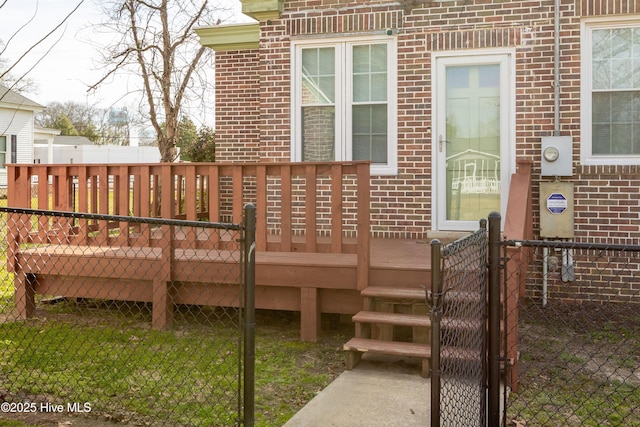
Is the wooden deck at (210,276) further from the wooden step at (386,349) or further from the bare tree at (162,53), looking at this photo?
the bare tree at (162,53)

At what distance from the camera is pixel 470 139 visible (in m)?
7.37

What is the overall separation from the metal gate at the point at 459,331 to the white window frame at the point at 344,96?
430 centimetres

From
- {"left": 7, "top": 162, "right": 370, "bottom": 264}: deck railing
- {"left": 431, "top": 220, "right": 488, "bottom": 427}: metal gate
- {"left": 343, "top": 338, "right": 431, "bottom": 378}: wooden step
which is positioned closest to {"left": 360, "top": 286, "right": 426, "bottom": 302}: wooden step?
{"left": 7, "top": 162, "right": 370, "bottom": 264}: deck railing

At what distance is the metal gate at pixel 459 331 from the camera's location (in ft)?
7.89

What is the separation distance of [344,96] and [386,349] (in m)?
3.86

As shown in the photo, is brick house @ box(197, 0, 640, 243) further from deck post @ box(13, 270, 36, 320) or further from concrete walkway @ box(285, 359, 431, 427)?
deck post @ box(13, 270, 36, 320)

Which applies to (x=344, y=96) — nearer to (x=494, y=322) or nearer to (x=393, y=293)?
(x=393, y=293)

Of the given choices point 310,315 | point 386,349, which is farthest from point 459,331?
point 310,315

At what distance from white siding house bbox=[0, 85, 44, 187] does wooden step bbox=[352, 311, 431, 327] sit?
22.0 metres

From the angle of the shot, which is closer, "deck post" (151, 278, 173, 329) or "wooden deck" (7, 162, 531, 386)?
"wooden deck" (7, 162, 531, 386)

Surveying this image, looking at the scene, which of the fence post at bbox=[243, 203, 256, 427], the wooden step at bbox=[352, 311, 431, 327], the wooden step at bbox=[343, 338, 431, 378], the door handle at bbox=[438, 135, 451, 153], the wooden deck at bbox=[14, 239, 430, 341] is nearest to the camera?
the fence post at bbox=[243, 203, 256, 427]

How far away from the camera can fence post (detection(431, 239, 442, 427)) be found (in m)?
2.37

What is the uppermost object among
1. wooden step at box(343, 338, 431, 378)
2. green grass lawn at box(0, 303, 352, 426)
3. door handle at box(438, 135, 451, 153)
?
door handle at box(438, 135, 451, 153)

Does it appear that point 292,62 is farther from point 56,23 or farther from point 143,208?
point 56,23
